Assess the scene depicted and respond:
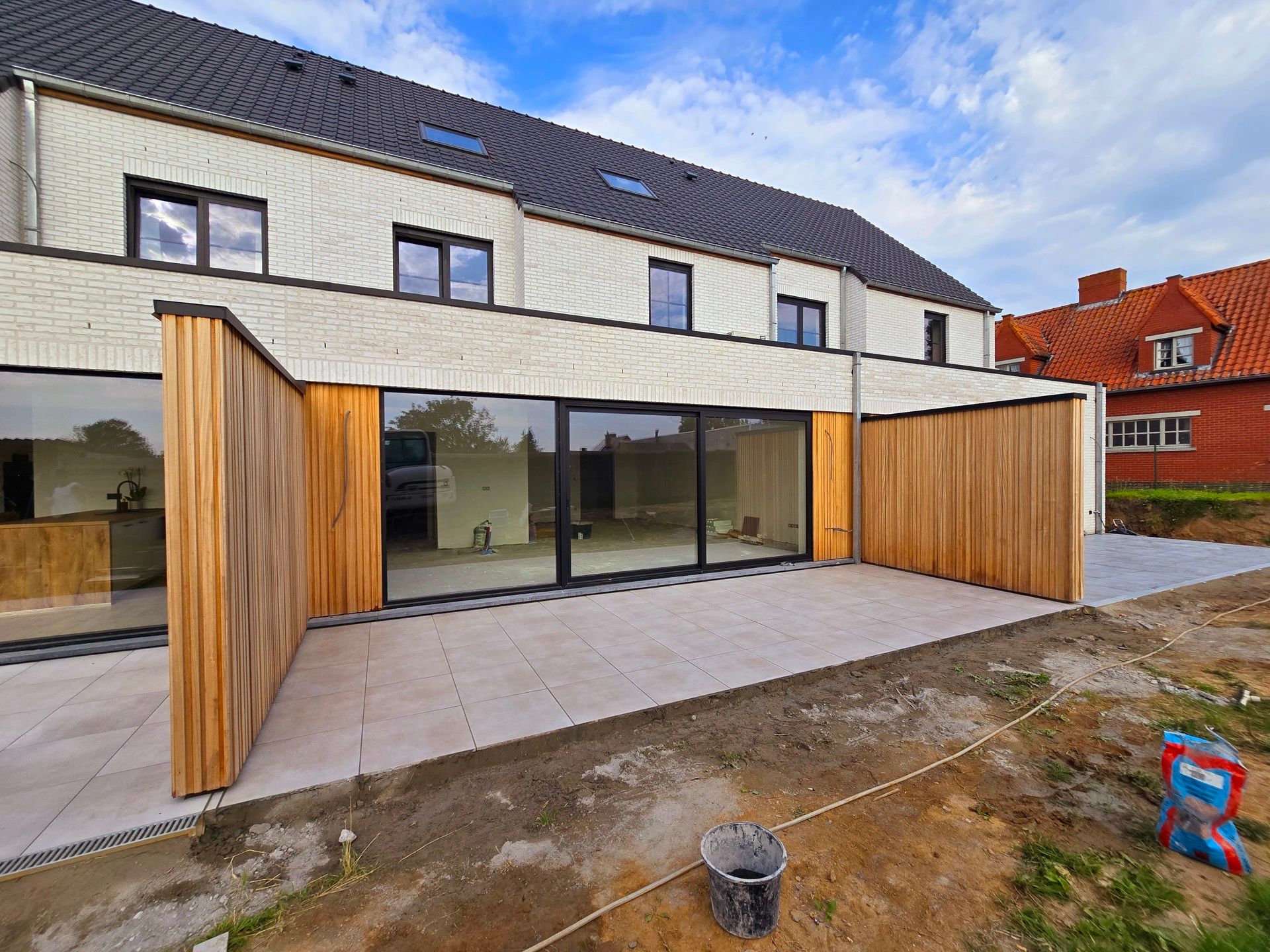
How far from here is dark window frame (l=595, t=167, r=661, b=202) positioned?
29.3ft

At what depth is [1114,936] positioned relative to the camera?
156 cm

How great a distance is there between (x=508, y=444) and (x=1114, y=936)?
5.73m

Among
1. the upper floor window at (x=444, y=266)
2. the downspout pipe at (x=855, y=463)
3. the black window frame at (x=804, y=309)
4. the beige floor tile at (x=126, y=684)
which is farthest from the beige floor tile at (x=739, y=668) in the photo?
the black window frame at (x=804, y=309)

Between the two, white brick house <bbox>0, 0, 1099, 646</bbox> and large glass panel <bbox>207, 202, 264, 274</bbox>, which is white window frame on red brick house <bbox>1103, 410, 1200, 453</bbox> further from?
large glass panel <bbox>207, 202, 264, 274</bbox>

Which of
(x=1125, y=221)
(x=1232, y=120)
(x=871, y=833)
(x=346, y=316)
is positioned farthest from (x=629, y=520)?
(x=1125, y=221)

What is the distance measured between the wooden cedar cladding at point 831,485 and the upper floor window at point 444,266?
511cm

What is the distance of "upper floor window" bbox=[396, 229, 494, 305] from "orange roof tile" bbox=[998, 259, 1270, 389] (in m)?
16.8

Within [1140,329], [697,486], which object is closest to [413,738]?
[697,486]

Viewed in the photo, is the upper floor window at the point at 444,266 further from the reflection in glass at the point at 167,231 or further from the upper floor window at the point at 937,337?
the upper floor window at the point at 937,337

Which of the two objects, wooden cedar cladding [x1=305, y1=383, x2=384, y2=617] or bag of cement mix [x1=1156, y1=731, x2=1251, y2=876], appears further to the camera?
wooden cedar cladding [x1=305, y1=383, x2=384, y2=617]

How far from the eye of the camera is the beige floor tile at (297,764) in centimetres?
224

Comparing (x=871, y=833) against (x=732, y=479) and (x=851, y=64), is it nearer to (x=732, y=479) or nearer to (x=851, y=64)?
(x=732, y=479)

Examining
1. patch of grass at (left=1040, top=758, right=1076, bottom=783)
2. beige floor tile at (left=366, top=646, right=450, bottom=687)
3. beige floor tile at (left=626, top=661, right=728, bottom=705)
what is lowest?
patch of grass at (left=1040, top=758, right=1076, bottom=783)

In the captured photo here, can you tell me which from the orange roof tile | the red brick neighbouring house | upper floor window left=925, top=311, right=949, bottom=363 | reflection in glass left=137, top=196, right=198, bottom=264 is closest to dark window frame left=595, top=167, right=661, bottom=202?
reflection in glass left=137, top=196, right=198, bottom=264
